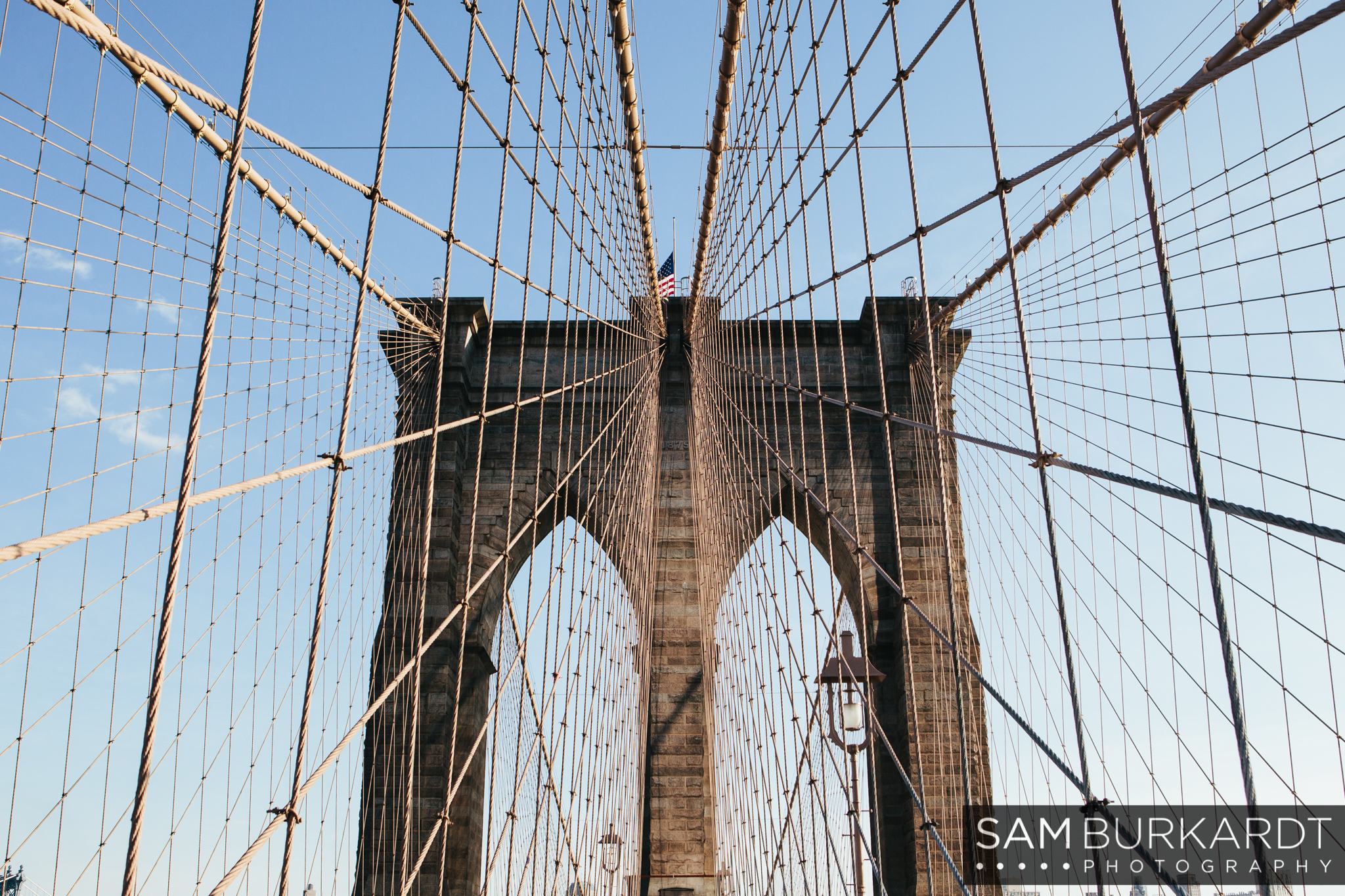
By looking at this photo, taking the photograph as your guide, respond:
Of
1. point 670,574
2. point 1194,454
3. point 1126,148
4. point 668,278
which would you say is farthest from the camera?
point 668,278

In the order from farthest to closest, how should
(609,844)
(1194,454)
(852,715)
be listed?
(609,844) < (852,715) < (1194,454)

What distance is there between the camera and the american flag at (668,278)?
495 inches

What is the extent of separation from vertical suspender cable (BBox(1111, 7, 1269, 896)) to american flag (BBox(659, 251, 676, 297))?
34.8ft

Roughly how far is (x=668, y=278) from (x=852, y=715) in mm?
7959

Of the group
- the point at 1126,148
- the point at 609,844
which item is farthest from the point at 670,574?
the point at 1126,148

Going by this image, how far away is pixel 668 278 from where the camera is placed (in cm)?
1284

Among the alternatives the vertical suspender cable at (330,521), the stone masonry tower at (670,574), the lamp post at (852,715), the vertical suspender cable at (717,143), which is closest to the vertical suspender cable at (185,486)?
the vertical suspender cable at (330,521)

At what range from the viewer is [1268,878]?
1450 millimetres

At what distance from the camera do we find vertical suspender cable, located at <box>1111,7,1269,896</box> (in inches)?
58.7

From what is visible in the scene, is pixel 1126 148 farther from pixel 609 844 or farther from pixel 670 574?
pixel 670 574

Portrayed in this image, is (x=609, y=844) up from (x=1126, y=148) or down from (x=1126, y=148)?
down

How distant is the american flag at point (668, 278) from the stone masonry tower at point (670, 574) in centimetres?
87

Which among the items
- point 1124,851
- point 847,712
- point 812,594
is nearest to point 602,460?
point 812,594

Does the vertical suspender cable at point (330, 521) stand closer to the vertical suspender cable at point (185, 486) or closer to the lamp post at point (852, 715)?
the vertical suspender cable at point (185, 486)
